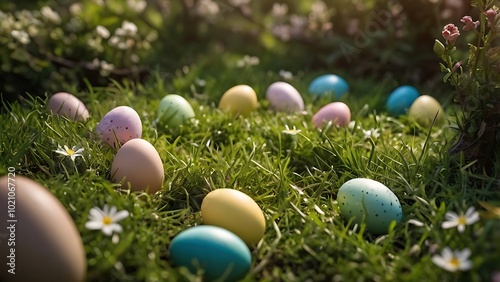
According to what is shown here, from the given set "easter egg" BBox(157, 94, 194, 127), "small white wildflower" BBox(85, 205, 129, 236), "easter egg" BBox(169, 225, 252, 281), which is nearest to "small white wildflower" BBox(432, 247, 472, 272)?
"easter egg" BBox(169, 225, 252, 281)

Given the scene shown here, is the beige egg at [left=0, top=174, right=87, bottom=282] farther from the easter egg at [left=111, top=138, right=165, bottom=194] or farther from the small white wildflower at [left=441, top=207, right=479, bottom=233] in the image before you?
the small white wildflower at [left=441, top=207, right=479, bottom=233]

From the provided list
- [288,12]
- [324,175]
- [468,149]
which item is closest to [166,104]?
[324,175]

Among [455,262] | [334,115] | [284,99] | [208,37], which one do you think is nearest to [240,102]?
[284,99]

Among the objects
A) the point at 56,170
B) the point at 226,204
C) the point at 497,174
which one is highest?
the point at 497,174

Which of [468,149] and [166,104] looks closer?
[468,149]

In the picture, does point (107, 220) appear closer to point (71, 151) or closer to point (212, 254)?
point (212, 254)

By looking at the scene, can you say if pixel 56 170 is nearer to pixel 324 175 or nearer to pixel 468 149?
pixel 324 175

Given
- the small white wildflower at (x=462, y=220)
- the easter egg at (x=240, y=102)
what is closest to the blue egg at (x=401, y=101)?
the easter egg at (x=240, y=102)
